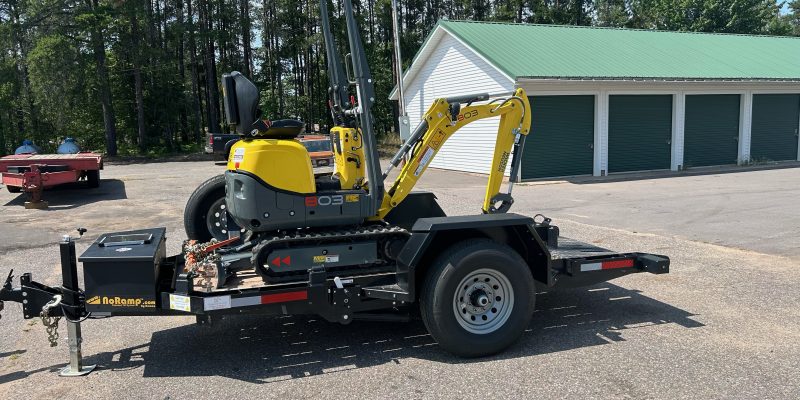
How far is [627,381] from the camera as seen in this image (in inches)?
170

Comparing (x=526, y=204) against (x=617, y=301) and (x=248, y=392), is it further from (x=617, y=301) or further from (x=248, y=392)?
(x=248, y=392)

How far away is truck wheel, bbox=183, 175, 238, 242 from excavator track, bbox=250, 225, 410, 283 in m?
2.00

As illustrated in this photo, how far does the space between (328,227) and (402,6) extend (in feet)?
163

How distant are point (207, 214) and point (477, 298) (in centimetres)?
357

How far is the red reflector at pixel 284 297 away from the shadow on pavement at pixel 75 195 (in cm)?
1165

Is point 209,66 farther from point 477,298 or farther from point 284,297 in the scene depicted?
point 477,298

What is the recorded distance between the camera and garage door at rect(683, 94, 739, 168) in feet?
72.9

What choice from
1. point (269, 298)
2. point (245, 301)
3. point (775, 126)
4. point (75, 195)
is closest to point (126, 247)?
point (245, 301)

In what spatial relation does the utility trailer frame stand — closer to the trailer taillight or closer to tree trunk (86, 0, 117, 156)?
the trailer taillight

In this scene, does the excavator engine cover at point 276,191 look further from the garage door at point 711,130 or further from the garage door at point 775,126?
the garage door at point 775,126

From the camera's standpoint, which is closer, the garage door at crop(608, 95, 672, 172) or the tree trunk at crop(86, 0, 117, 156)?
the garage door at crop(608, 95, 672, 172)

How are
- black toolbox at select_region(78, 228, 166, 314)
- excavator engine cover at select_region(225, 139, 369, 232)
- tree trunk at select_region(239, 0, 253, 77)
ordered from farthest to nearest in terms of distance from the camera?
1. tree trunk at select_region(239, 0, 253, 77)
2. excavator engine cover at select_region(225, 139, 369, 232)
3. black toolbox at select_region(78, 228, 166, 314)

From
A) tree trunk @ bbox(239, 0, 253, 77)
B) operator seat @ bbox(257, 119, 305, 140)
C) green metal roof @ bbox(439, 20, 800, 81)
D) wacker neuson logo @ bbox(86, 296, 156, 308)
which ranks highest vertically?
tree trunk @ bbox(239, 0, 253, 77)

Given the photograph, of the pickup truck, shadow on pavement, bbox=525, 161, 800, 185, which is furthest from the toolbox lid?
shadow on pavement, bbox=525, 161, 800, 185
